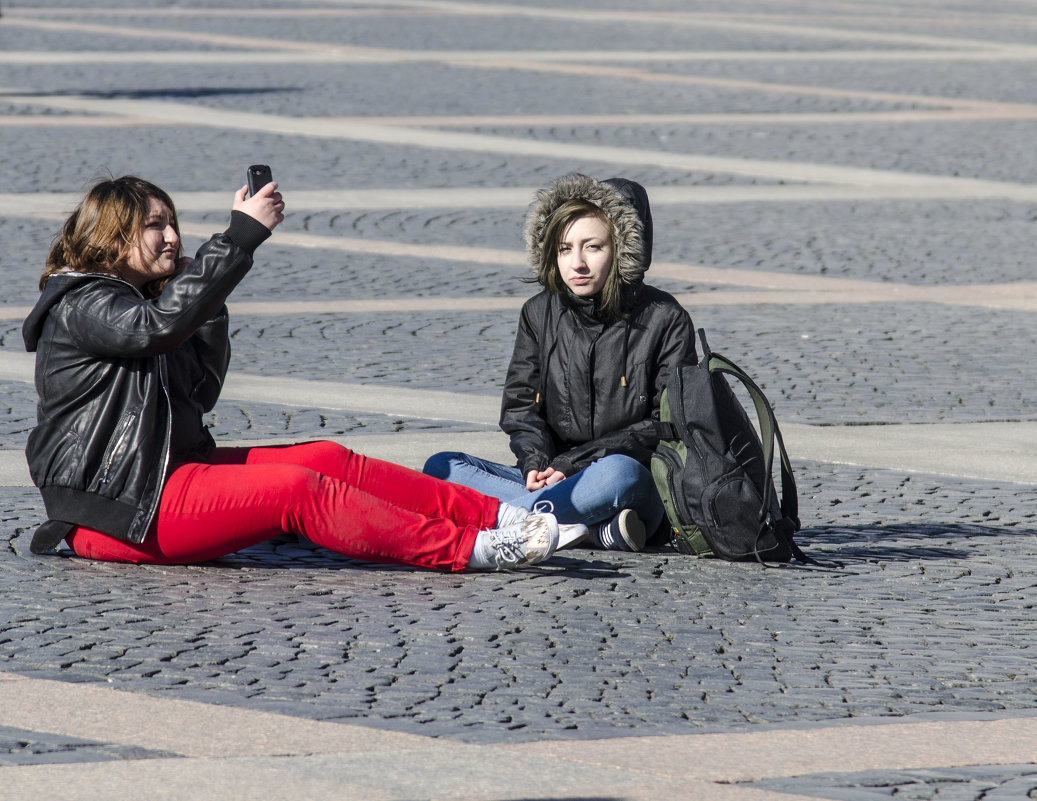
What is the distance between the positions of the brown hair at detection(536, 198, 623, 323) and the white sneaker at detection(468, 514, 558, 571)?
2.33 feet

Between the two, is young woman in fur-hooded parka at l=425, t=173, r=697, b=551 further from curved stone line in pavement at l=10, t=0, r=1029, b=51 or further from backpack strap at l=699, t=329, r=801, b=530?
curved stone line in pavement at l=10, t=0, r=1029, b=51

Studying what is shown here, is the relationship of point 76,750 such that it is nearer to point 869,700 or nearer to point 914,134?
point 869,700

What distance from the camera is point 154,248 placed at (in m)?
4.75

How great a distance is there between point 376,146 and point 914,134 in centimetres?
482

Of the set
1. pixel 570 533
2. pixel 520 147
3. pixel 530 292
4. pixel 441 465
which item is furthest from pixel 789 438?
pixel 520 147

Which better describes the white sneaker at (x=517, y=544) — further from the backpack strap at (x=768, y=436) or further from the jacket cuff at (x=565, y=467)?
the backpack strap at (x=768, y=436)

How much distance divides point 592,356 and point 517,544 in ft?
2.28

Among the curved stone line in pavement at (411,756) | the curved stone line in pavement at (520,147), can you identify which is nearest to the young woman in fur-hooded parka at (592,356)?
the curved stone line in pavement at (411,756)

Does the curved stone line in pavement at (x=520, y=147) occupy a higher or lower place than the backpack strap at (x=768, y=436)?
higher

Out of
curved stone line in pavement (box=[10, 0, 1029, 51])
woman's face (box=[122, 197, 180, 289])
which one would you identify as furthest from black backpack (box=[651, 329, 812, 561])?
curved stone line in pavement (box=[10, 0, 1029, 51])

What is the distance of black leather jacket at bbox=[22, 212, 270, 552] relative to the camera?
4.51 meters

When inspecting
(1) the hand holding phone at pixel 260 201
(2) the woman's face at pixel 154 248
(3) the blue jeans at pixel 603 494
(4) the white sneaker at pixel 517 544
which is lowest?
(4) the white sneaker at pixel 517 544

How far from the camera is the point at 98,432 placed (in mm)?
4605

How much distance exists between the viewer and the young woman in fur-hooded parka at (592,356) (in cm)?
515
